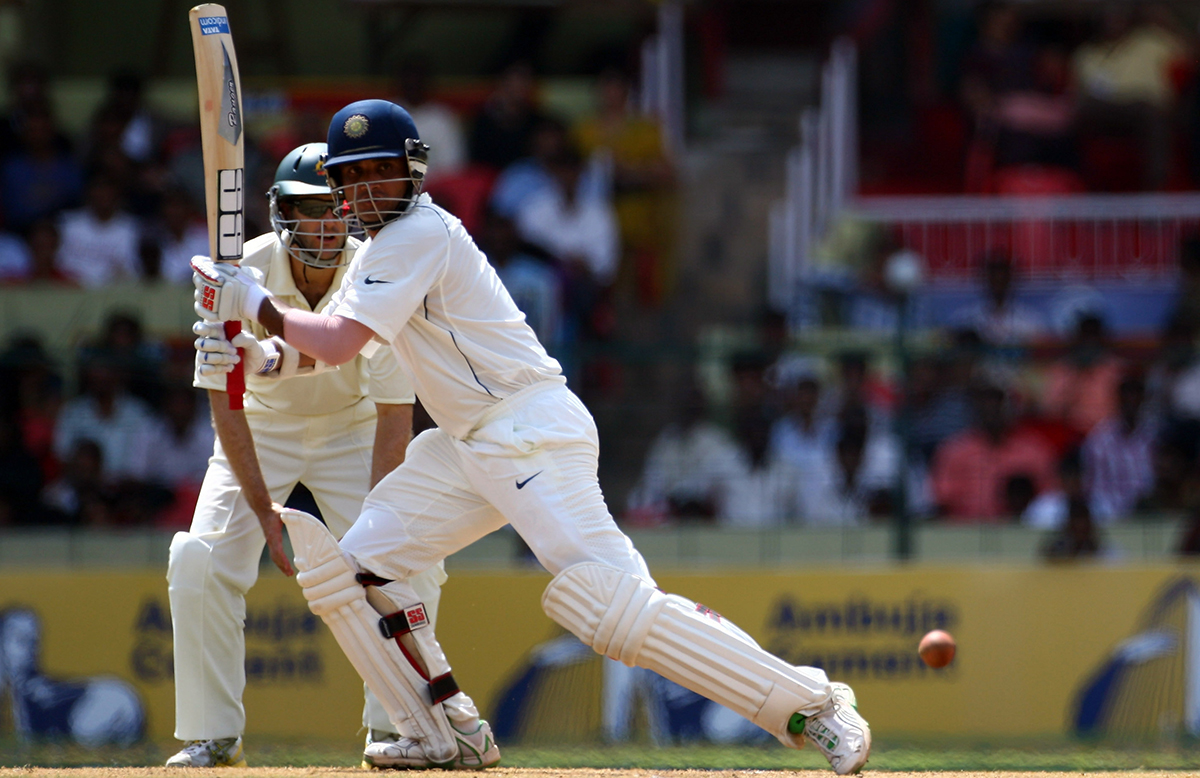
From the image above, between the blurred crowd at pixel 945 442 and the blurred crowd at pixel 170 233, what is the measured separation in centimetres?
84

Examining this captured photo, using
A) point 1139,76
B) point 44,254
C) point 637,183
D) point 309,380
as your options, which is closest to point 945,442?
point 637,183

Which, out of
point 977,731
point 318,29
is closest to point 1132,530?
point 977,731

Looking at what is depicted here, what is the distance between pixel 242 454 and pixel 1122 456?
5.21 meters

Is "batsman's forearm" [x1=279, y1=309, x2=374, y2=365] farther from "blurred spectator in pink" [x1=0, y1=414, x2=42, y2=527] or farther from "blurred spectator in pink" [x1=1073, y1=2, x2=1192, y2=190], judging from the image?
"blurred spectator in pink" [x1=1073, y1=2, x2=1192, y2=190]

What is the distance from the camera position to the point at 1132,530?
8141mm

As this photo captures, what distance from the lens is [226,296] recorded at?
15.3 ft

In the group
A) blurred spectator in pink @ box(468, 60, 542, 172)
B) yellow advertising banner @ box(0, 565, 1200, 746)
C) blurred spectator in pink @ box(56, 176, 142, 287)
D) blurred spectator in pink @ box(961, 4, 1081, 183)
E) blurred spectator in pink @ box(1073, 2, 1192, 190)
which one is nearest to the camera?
Answer: yellow advertising banner @ box(0, 565, 1200, 746)

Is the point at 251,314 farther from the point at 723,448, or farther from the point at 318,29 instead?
the point at 318,29

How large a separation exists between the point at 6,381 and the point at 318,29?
628 cm

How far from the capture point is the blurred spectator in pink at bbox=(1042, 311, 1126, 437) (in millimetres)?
8078

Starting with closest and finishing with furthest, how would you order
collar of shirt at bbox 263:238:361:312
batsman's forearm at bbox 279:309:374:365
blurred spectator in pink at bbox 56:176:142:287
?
batsman's forearm at bbox 279:309:374:365 < collar of shirt at bbox 263:238:361:312 < blurred spectator in pink at bbox 56:176:142:287

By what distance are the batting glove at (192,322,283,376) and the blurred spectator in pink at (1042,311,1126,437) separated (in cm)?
476

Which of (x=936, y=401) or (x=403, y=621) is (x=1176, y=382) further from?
(x=403, y=621)

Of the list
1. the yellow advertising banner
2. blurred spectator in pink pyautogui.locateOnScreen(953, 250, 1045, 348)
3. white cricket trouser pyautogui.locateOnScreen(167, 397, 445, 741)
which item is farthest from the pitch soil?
blurred spectator in pink pyautogui.locateOnScreen(953, 250, 1045, 348)
